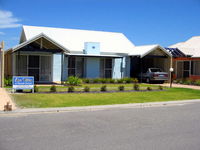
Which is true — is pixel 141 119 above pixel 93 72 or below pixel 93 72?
below

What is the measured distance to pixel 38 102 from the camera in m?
12.4

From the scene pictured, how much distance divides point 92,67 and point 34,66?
216 inches

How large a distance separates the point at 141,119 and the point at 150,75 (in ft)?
55.2

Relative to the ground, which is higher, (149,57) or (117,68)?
(149,57)

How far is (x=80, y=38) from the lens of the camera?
91.5 feet

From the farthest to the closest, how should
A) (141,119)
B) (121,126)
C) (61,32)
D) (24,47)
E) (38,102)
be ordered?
(61,32)
(24,47)
(38,102)
(141,119)
(121,126)

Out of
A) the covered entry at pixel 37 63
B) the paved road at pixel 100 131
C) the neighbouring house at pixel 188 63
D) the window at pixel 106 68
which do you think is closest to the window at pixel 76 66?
the covered entry at pixel 37 63

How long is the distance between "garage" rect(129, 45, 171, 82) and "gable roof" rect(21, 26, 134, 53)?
1.66 metres

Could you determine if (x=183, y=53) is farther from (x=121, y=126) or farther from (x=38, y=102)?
(x=121, y=126)

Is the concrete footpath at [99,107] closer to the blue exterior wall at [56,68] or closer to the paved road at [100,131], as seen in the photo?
the paved road at [100,131]

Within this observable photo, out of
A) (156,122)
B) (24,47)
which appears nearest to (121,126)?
(156,122)

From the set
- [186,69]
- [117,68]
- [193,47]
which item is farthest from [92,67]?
[193,47]

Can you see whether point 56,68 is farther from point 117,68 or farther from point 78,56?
point 117,68

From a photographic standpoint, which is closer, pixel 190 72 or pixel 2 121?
pixel 2 121
